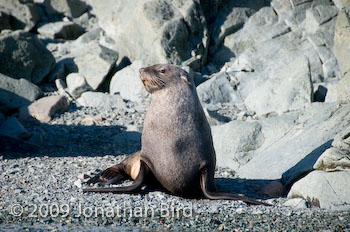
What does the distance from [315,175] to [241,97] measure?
6.87 meters

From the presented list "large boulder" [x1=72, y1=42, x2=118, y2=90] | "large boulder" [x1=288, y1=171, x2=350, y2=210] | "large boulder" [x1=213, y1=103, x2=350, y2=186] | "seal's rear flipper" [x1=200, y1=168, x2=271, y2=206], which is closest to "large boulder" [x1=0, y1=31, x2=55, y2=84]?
"large boulder" [x1=72, y1=42, x2=118, y2=90]

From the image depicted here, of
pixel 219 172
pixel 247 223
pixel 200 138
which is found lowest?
pixel 219 172

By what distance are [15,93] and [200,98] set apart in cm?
438

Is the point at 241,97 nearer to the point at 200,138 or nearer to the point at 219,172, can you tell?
the point at 219,172

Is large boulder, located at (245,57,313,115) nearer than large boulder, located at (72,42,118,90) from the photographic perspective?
Yes

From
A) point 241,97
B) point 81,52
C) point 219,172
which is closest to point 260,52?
point 241,97

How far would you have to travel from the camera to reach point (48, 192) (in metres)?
6.65

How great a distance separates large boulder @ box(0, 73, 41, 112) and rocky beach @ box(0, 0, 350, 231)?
3cm

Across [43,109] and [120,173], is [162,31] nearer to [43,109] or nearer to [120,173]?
[43,109]

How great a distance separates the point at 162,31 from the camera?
14047mm

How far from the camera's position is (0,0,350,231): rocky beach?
240 inches

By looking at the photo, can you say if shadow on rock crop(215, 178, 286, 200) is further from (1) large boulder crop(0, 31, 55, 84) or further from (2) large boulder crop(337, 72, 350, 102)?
(1) large boulder crop(0, 31, 55, 84)

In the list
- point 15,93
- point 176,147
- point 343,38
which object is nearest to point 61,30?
point 15,93

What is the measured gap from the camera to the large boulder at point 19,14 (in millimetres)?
16016
